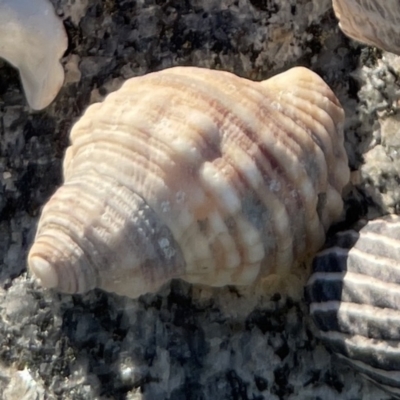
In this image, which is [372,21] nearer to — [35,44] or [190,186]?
[190,186]

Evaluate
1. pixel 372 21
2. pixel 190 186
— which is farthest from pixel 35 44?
pixel 372 21

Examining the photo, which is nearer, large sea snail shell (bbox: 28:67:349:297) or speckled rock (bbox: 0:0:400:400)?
large sea snail shell (bbox: 28:67:349:297)

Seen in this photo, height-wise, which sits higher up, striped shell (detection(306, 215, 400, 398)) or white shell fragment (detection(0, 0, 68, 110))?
white shell fragment (detection(0, 0, 68, 110))

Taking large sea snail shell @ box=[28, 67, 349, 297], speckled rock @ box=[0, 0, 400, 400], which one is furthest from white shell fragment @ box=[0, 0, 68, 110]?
large sea snail shell @ box=[28, 67, 349, 297]

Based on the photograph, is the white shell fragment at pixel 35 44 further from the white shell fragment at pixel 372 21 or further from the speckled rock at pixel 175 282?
the white shell fragment at pixel 372 21

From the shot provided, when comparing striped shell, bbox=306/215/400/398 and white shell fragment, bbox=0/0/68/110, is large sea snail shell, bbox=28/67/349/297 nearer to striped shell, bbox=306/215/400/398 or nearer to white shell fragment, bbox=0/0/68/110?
striped shell, bbox=306/215/400/398

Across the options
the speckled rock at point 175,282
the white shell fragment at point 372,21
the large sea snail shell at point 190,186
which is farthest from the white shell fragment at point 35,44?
the white shell fragment at point 372,21

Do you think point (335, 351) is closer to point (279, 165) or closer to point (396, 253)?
point (396, 253)

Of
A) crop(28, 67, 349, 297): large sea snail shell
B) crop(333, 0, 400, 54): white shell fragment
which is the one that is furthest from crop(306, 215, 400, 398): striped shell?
crop(333, 0, 400, 54): white shell fragment
